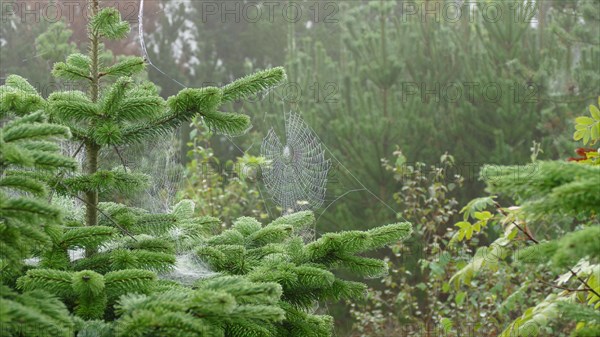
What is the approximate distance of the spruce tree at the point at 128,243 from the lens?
180cm

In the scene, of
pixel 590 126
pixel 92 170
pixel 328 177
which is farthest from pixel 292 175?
pixel 92 170

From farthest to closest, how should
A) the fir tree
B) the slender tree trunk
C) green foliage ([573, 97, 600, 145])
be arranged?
green foliage ([573, 97, 600, 145])
the slender tree trunk
the fir tree

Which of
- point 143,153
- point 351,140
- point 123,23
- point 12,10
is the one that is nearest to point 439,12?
point 351,140

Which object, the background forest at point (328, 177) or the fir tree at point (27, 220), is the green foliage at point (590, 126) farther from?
the fir tree at point (27, 220)

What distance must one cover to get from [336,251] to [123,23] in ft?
3.25

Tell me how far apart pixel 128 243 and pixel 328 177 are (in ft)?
20.7

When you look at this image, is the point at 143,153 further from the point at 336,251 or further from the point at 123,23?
the point at 336,251

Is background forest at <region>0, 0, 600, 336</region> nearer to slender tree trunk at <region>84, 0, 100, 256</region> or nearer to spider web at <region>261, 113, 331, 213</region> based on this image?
slender tree trunk at <region>84, 0, 100, 256</region>

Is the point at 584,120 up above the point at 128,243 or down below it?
above

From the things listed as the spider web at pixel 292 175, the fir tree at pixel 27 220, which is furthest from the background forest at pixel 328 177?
the spider web at pixel 292 175

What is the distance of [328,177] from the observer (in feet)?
28.6

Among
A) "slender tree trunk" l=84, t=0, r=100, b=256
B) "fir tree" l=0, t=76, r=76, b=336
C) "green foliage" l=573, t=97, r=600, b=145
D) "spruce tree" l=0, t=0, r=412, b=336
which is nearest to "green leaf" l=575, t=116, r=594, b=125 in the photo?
"green foliage" l=573, t=97, r=600, b=145

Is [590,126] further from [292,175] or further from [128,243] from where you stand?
[292,175]

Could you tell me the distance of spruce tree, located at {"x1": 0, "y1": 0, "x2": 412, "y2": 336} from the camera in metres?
1.80
